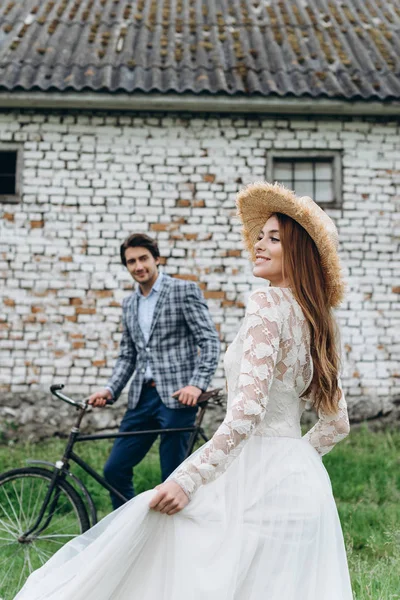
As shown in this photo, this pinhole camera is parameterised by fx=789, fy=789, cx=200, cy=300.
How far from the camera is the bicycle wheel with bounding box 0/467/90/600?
14.9 ft

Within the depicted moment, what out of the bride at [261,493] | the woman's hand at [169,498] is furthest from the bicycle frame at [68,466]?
the woman's hand at [169,498]

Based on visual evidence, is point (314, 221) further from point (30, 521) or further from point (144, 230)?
point (144, 230)

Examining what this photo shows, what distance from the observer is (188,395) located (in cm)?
481

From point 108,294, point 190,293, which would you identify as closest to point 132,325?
point 190,293

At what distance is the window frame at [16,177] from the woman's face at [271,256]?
6.81 meters

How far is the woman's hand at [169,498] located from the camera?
243 cm

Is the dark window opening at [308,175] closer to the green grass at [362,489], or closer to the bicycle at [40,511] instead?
the green grass at [362,489]

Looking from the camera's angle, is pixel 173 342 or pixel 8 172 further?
pixel 8 172

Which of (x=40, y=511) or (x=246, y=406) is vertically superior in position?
(x=246, y=406)

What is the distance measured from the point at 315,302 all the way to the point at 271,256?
0.23 metres

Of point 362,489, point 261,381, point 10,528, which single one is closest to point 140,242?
point 10,528

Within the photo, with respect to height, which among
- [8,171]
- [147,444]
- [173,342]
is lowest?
[147,444]

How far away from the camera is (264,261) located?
2.81 m

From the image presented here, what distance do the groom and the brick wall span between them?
3876mm
